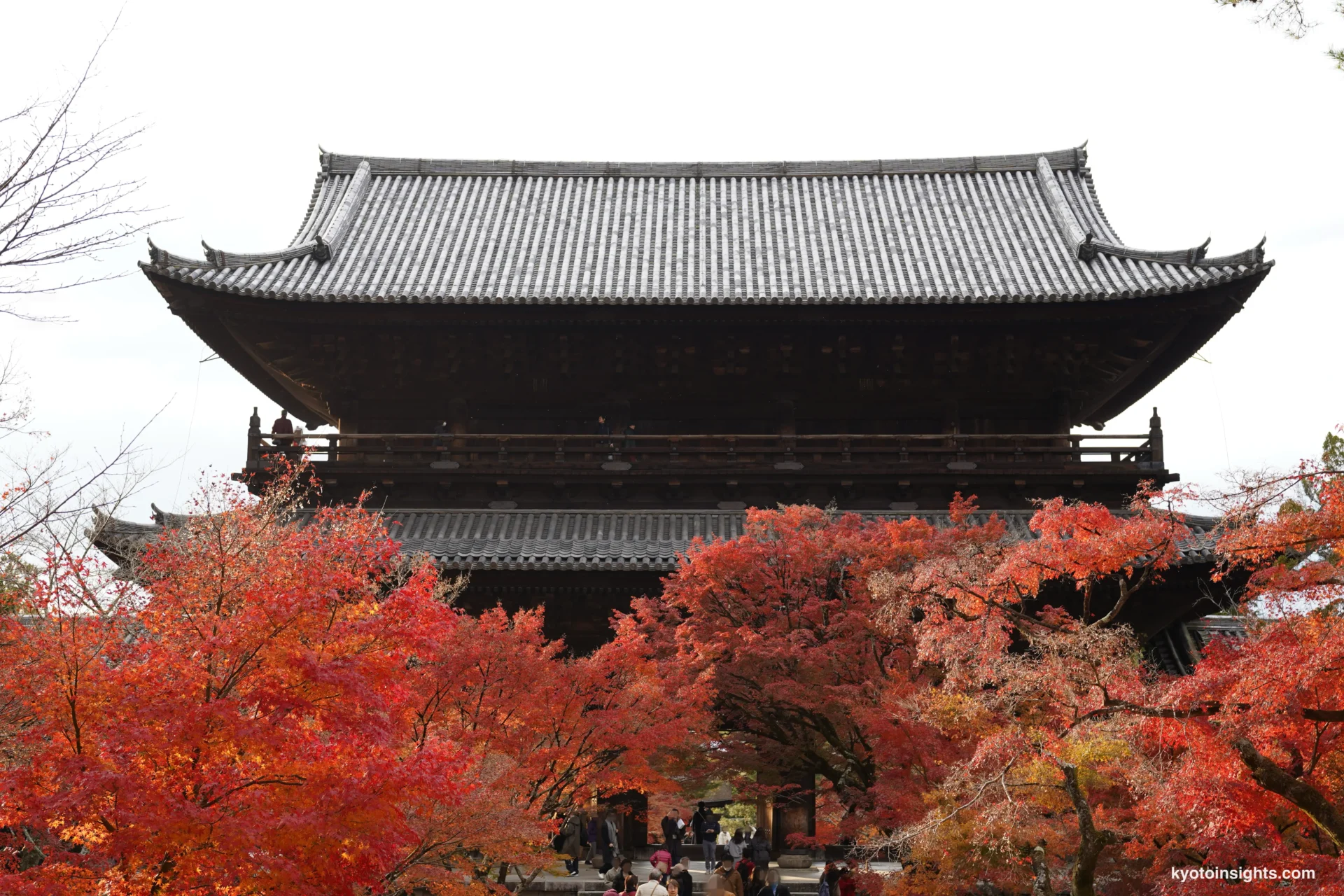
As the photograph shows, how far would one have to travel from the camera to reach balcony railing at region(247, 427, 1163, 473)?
60.5ft

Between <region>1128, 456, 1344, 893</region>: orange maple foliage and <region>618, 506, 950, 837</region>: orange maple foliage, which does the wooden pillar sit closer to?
<region>618, 506, 950, 837</region>: orange maple foliage

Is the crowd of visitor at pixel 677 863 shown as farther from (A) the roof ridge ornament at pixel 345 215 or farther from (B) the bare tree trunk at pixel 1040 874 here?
(A) the roof ridge ornament at pixel 345 215

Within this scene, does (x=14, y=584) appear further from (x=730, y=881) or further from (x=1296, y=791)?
(x=1296, y=791)

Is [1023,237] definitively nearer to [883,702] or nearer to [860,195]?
[860,195]

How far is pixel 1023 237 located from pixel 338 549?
52.1ft

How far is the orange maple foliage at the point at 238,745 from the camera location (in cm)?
811

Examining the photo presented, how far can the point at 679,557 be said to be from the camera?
49.0 feet

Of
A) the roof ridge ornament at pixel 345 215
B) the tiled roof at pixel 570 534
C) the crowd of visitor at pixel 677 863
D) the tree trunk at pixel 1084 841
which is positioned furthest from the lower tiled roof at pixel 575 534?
the tree trunk at pixel 1084 841

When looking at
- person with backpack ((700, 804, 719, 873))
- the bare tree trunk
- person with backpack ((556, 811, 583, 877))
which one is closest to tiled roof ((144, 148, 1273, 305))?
person with backpack ((556, 811, 583, 877))

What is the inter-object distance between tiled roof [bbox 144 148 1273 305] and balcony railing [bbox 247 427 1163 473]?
231 cm

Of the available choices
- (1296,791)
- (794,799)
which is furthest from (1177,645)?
(1296,791)

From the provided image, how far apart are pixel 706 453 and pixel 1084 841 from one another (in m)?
10.2

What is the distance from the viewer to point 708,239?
22.4 metres

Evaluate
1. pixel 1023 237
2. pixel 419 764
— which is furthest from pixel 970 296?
pixel 419 764
